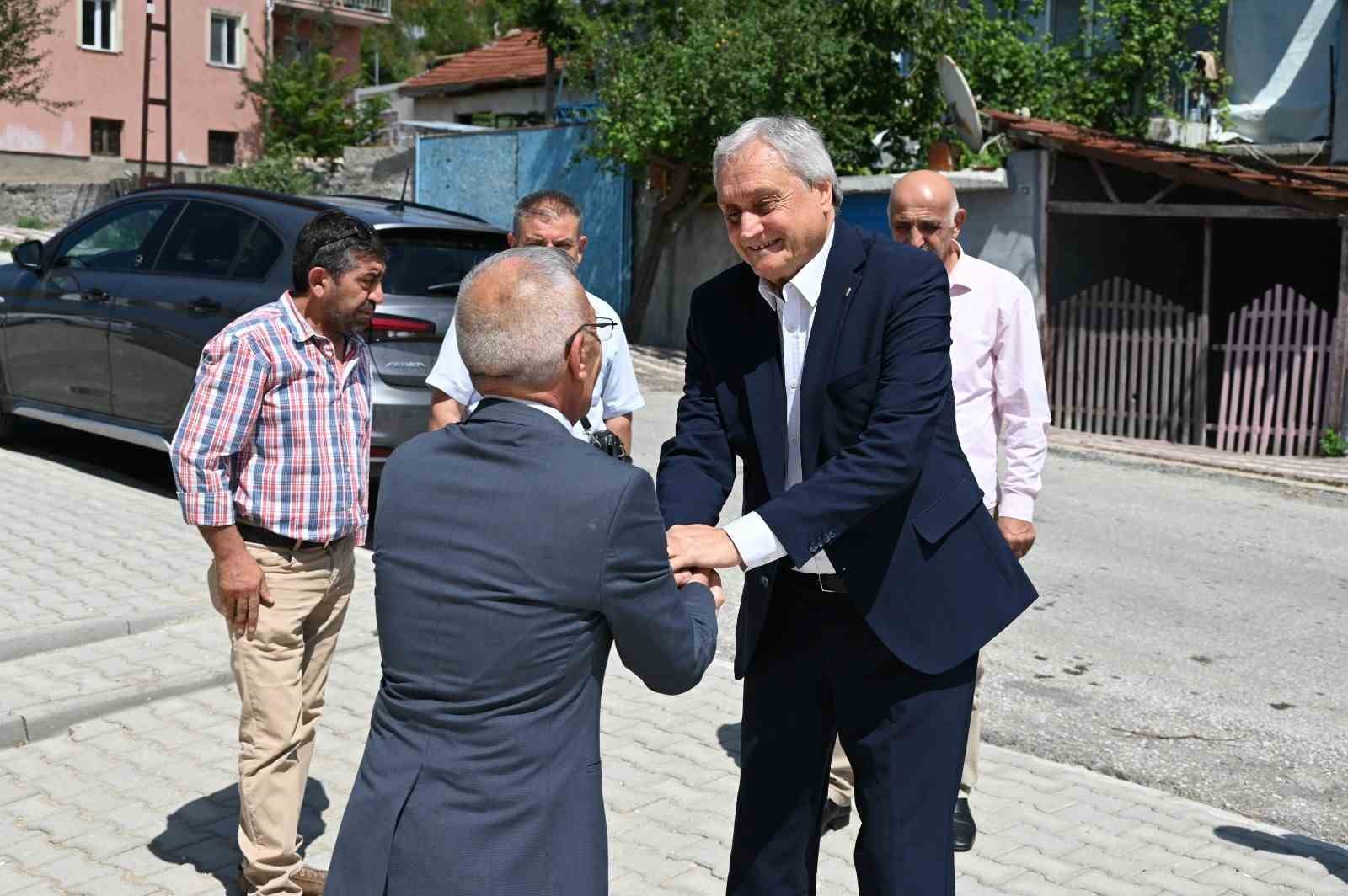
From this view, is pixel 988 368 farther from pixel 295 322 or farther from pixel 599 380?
pixel 295 322

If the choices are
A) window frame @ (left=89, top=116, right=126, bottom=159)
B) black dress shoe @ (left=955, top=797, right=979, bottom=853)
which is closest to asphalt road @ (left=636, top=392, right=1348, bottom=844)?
black dress shoe @ (left=955, top=797, right=979, bottom=853)

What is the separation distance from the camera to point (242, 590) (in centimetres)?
396

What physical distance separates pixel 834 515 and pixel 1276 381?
12.2 meters

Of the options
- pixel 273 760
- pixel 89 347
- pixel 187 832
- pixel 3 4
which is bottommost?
pixel 187 832

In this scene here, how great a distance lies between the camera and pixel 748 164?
307 cm

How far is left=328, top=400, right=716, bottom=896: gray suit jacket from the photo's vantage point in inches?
94.3

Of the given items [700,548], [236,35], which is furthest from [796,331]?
[236,35]

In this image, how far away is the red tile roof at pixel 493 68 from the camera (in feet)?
107

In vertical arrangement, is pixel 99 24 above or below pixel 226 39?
below

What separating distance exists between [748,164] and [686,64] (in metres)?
15.5

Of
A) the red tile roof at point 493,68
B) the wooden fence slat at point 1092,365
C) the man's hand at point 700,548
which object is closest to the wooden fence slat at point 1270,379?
the wooden fence slat at point 1092,365

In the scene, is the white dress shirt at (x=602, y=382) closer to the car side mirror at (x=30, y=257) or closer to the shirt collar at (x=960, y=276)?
the shirt collar at (x=960, y=276)

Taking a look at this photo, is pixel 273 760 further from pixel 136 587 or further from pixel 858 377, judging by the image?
pixel 136 587

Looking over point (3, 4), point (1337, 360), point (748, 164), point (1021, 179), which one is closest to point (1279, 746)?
point (748, 164)
